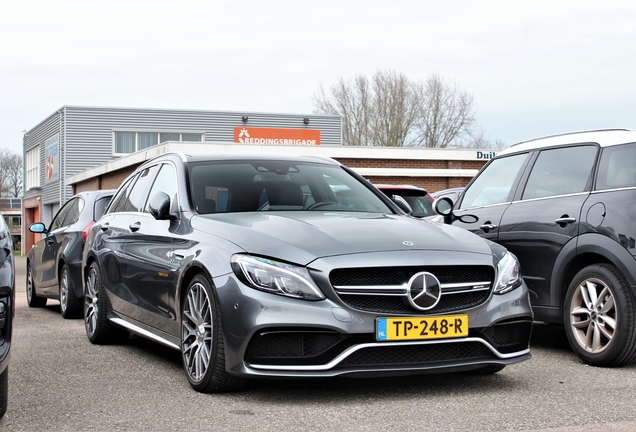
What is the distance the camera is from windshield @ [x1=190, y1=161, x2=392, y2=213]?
19.7ft

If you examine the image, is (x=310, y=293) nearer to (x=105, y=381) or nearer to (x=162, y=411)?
(x=162, y=411)

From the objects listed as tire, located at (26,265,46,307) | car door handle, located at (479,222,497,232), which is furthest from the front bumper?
tire, located at (26,265,46,307)

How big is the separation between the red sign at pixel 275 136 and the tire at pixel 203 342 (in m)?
35.1

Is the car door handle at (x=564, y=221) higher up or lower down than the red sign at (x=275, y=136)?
lower down

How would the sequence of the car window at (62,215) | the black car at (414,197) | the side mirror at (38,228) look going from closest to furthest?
the side mirror at (38,228) → the car window at (62,215) → the black car at (414,197)

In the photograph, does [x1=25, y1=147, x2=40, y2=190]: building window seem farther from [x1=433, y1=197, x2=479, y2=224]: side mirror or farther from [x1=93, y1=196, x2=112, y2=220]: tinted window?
[x1=433, y1=197, x2=479, y2=224]: side mirror

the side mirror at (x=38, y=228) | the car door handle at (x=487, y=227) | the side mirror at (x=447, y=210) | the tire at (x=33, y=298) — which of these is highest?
the side mirror at (x=447, y=210)

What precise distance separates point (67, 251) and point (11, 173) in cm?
8524

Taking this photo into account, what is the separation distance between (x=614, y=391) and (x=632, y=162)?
1781 mm

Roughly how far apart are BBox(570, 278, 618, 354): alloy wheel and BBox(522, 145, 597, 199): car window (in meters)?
0.78

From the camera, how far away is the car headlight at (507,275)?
5145mm

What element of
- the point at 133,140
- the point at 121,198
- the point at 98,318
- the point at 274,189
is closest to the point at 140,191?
the point at 121,198

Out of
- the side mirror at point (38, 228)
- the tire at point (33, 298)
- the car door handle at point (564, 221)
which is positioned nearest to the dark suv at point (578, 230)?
the car door handle at point (564, 221)

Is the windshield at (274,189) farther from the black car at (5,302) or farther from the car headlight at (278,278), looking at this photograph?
the black car at (5,302)
